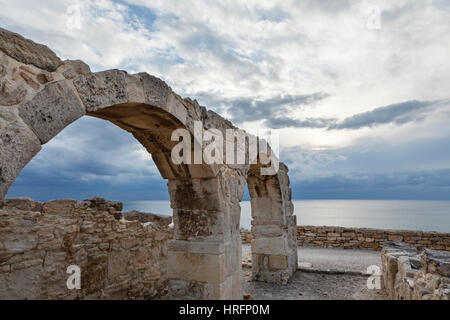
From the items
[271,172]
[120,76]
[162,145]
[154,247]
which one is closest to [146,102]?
[120,76]

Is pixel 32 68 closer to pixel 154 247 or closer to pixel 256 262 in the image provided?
pixel 154 247

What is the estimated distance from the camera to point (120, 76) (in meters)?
2.52

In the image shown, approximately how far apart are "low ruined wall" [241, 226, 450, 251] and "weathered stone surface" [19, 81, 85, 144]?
10126 millimetres

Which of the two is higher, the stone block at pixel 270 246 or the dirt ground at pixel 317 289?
the stone block at pixel 270 246

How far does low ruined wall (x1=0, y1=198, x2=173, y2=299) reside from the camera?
370 centimetres

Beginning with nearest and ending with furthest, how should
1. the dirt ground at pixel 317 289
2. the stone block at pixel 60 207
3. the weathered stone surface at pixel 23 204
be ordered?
1. the weathered stone surface at pixel 23 204
2. the stone block at pixel 60 207
3. the dirt ground at pixel 317 289

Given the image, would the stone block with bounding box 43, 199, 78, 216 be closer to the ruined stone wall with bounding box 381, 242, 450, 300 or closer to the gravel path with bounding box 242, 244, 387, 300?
the gravel path with bounding box 242, 244, 387, 300

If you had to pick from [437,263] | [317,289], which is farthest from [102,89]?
[317,289]

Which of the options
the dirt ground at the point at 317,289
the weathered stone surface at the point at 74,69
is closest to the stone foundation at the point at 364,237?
the dirt ground at the point at 317,289

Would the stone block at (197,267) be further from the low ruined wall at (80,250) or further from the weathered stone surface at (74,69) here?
the weathered stone surface at (74,69)

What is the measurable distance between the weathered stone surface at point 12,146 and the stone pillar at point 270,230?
4983 millimetres

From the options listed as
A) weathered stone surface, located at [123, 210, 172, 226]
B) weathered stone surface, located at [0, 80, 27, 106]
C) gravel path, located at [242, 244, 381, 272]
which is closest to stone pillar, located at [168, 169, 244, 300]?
weathered stone surface, located at [123, 210, 172, 226]

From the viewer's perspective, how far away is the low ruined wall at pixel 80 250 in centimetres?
370
